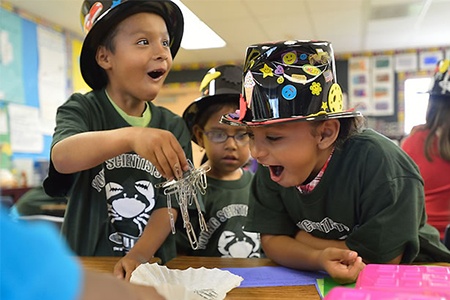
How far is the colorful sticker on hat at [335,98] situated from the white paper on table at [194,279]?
9.6 inches

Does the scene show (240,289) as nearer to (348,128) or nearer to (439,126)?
(348,128)

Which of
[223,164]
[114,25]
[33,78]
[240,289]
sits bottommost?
[240,289]

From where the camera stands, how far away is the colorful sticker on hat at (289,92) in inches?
20.6

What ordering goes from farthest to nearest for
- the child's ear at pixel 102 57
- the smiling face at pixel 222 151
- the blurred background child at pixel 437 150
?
1. the blurred background child at pixel 437 150
2. the smiling face at pixel 222 151
3. the child's ear at pixel 102 57

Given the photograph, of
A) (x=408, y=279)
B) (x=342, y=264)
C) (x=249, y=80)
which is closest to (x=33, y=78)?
(x=249, y=80)

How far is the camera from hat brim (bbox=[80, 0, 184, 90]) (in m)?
0.56

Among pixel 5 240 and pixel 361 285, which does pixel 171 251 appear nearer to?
pixel 361 285

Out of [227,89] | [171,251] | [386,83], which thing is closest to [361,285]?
[171,251]

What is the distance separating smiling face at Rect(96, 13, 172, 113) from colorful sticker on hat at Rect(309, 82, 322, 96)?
200 mm

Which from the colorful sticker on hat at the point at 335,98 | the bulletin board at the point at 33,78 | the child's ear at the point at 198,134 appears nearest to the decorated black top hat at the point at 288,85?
the colorful sticker on hat at the point at 335,98

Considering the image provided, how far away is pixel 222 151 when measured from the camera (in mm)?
910

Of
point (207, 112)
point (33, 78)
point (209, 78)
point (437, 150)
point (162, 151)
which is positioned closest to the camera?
point (162, 151)

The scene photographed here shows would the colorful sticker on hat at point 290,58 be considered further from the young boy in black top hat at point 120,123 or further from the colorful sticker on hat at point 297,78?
the young boy in black top hat at point 120,123

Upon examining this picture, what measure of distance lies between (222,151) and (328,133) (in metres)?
0.35
